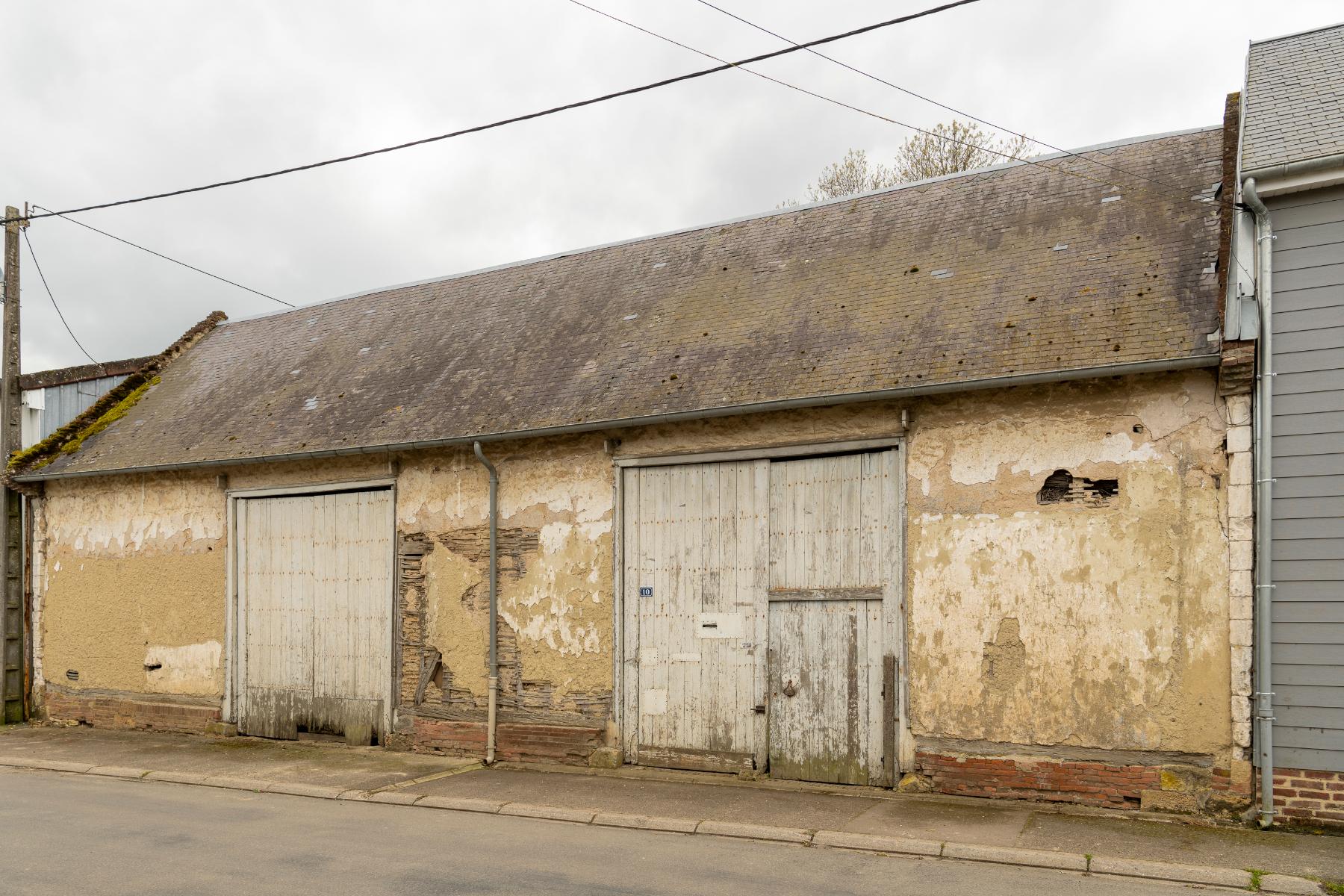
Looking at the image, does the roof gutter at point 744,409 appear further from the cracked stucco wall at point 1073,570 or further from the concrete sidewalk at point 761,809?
the concrete sidewalk at point 761,809

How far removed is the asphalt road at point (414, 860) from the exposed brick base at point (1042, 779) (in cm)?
174

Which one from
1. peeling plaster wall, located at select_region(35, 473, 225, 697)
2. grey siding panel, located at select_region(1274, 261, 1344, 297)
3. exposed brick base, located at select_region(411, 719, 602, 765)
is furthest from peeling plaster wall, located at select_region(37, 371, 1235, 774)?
peeling plaster wall, located at select_region(35, 473, 225, 697)

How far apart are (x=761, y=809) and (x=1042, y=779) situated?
7.56ft

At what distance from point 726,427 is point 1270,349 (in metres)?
4.70

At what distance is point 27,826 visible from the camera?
28.0 feet

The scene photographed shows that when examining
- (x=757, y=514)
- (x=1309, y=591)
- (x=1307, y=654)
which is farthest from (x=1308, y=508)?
(x=757, y=514)

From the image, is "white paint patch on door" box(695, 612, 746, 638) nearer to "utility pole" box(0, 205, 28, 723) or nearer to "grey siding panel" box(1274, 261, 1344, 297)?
"grey siding panel" box(1274, 261, 1344, 297)

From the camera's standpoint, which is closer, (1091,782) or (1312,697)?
(1312,697)

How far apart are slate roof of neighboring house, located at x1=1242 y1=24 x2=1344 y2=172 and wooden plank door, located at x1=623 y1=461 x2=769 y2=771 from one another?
198 inches

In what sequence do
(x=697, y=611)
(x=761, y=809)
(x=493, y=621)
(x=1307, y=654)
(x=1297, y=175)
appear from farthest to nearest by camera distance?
(x=493, y=621) < (x=697, y=611) < (x=761, y=809) < (x=1297, y=175) < (x=1307, y=654)

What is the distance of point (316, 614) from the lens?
43.5 ft

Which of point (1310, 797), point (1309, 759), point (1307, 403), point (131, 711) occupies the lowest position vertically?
point (131, 711)

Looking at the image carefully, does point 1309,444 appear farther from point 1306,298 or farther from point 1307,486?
point 1306,298

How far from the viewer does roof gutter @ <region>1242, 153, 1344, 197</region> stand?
8.00m
